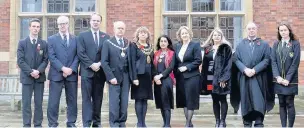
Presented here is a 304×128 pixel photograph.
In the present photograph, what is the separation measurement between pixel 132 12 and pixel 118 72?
501 centimetres

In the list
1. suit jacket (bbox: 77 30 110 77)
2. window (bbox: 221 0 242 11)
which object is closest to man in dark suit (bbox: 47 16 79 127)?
suit jacket (bbox: 77 30 110 77)

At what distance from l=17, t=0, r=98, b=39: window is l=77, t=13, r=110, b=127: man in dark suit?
4843mm

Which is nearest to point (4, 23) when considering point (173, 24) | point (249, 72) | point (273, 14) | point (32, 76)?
point (173, 24)

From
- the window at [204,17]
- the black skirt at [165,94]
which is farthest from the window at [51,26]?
the black skirt at [165,94]

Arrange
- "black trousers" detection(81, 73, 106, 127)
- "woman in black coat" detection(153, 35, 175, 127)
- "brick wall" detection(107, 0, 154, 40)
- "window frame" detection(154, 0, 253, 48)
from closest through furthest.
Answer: "black trousers" detection(81, 73, 106, 127), "woman in black coat" detection(153, 35, 175, 127), "window frame" detection(154, 0, 253, 48), "brick wall" detection(107, 0, 154, 40)

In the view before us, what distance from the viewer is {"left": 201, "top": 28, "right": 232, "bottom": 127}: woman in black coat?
6762 mm

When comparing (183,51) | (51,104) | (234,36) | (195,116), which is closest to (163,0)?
(234,36)

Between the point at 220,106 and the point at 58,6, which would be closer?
the point at 220,106

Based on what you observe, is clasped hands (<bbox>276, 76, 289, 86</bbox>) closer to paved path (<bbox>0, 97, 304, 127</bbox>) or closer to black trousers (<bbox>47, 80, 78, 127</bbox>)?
paved path (<bbox>0, 97, 304, 127</bbox>)

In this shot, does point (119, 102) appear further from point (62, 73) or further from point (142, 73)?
point (62, 73)

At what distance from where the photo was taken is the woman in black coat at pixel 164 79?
22.6 feet

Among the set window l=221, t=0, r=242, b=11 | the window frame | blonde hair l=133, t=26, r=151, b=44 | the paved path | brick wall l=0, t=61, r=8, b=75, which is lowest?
the paved path

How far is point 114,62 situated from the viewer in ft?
22.0

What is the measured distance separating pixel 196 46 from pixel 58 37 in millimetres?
2191
